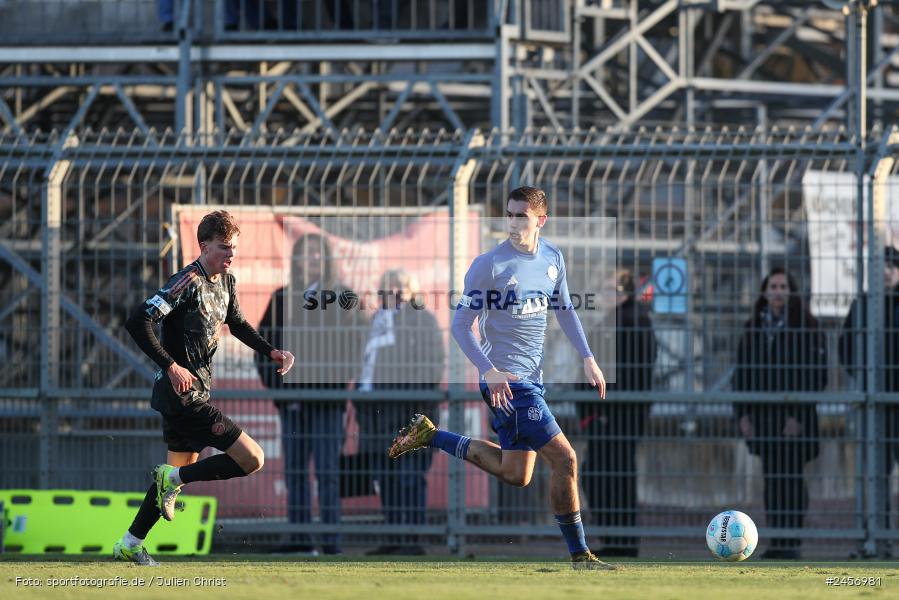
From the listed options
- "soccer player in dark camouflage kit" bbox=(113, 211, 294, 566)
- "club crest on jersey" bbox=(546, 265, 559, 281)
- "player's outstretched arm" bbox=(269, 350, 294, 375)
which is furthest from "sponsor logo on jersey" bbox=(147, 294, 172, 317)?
"club crest on jersey" bbox=(546, 265, 559, 281)

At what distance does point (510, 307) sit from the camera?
1016cm

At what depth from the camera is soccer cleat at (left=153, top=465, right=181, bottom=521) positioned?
9.91m

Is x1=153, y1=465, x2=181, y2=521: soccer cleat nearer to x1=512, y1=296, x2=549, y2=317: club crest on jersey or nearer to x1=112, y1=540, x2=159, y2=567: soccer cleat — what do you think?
x1=112, y1=540, x2=159, y2=567: soccer cleat

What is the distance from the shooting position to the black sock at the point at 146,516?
32.9 ft

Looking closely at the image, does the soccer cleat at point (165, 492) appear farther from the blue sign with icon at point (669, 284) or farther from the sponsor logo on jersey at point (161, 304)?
the blue sign with icon at point (669, 284)

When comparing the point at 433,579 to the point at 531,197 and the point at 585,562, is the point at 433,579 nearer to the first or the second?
the point at 585,562

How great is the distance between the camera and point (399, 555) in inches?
Answer: 486

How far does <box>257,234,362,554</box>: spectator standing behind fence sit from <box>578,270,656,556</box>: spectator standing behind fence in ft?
5.99

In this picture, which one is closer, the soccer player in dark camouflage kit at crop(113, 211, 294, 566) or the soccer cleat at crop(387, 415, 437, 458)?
the soccer player in dark camouflage kit at crop(113, 211, 294, 566)

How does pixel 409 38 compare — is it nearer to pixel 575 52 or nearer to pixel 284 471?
pixel 575 52

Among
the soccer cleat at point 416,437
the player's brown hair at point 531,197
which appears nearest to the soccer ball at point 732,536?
the soccer cleat at point 416,437

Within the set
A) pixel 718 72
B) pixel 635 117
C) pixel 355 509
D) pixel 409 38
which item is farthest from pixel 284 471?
pixel 718 72

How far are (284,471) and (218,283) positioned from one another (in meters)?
2.97

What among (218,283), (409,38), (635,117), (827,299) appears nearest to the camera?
(218,283)
